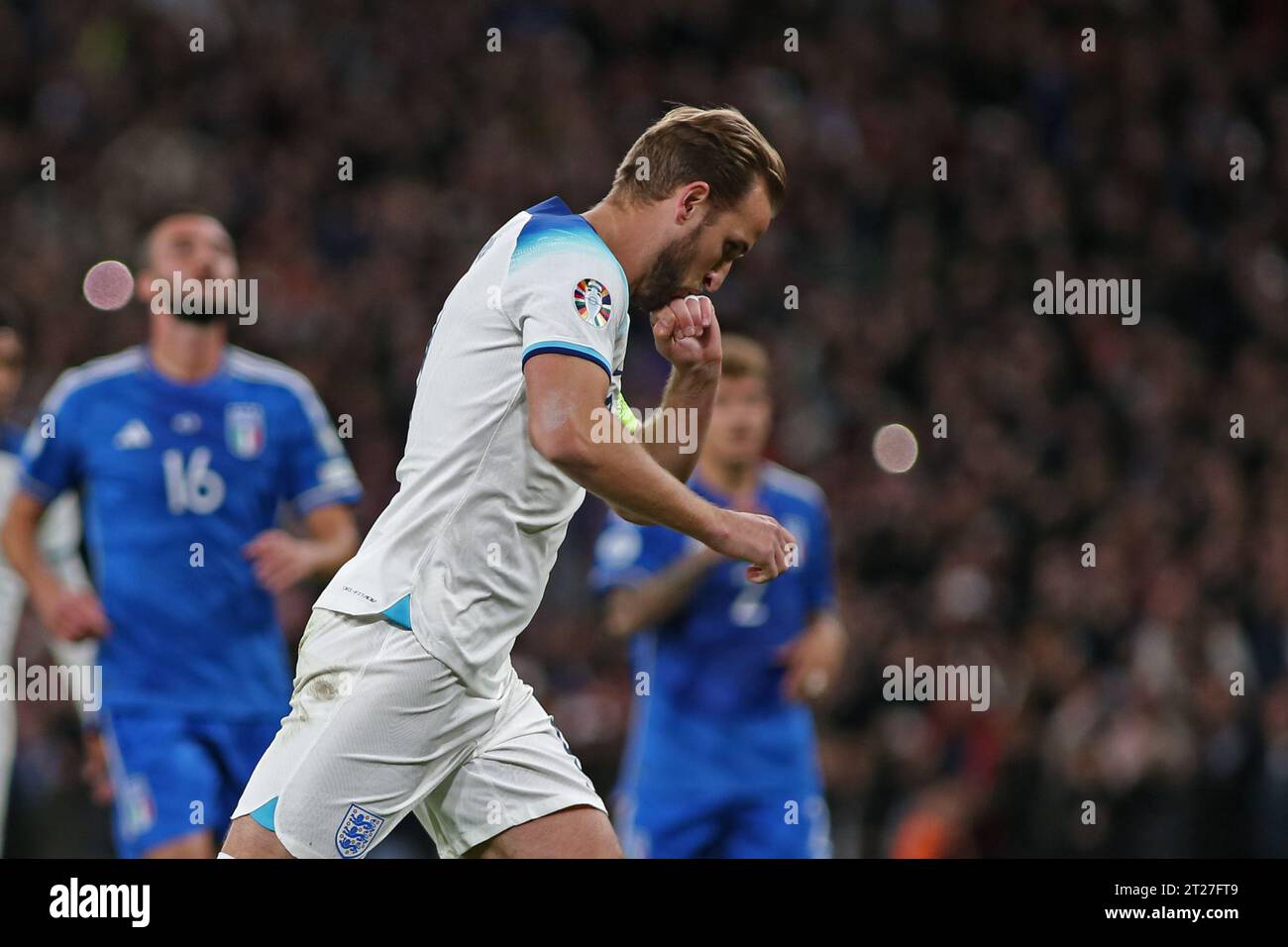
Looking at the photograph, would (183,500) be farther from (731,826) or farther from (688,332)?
(688,332)

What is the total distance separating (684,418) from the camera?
4266mm

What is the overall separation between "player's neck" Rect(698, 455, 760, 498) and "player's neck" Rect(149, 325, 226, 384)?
1908 millimetres

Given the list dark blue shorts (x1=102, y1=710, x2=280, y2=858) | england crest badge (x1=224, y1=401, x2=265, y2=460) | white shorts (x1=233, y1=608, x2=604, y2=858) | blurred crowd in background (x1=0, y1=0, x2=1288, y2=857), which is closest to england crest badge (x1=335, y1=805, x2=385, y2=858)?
white shorts (x1=233, y1=608, x2=604, y2=858)

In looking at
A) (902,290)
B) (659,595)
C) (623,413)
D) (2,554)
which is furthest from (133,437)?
(902,290)

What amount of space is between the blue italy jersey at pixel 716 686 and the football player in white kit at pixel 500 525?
8.31ft

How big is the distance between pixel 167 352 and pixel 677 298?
2759mm

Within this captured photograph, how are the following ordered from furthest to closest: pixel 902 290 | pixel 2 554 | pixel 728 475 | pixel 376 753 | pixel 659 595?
pixel 902 290 → pixel 728 475 → pixel 659 595 → pixel 2 554 → pixel 376 753

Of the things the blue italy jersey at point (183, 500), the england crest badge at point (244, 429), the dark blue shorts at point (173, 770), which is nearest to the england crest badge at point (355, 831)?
the dark blue shorts at point (173, 770)

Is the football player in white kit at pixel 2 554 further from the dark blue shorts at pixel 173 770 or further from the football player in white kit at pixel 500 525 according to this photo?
the football player in white kit at pixel 500 525

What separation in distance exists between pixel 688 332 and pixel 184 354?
107 inches

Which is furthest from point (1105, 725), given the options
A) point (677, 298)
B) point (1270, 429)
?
point (677, 298)

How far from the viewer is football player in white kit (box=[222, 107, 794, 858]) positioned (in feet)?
12.0

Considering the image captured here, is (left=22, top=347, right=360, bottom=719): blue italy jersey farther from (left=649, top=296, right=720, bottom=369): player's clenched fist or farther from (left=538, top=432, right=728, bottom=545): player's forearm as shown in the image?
(left=538, top=432, right=728, bottom=545): player's forearm
